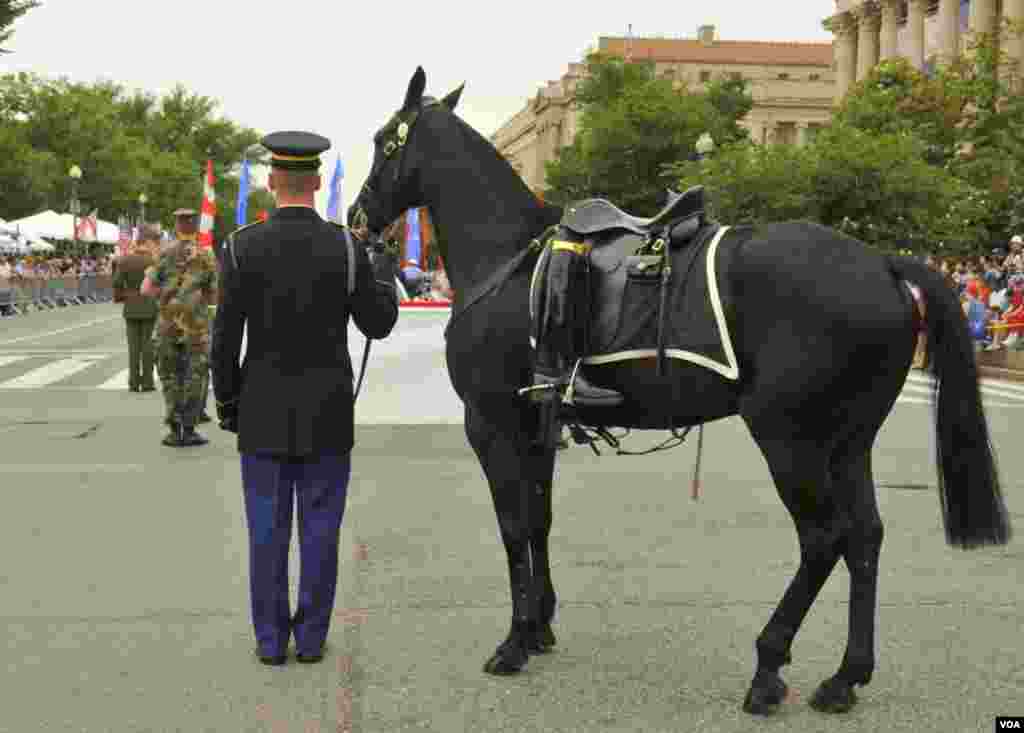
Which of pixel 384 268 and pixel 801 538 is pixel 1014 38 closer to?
pixel 384 268

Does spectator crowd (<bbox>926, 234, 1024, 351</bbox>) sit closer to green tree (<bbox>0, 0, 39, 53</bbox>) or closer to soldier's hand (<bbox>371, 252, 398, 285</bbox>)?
soldier's hand (<bbox>371, 252, 398, 285</bbox>)

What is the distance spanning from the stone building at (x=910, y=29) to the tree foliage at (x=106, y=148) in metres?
38.1

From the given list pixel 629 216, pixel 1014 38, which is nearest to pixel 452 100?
pixel 629 216

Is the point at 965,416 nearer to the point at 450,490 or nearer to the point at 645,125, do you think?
the point at 450,490

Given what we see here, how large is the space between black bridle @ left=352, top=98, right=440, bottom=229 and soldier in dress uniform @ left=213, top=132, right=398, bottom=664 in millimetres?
269

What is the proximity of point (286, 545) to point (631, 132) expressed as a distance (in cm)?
8086

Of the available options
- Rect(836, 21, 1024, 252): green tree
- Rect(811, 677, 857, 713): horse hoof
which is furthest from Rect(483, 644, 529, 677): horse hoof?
Rect(836, 21, 1024, 252): green tree

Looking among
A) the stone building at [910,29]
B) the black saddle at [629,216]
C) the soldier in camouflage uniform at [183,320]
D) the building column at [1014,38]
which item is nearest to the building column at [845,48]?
the stone building at [910,29]

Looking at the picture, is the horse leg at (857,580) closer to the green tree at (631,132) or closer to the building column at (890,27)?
the building column at (890,27)

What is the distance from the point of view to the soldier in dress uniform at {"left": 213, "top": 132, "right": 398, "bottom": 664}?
605 centimetres

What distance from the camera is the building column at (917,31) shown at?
74.7 m

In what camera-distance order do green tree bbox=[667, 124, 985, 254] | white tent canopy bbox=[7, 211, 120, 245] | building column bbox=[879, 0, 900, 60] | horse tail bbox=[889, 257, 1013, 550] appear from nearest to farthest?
1. horse tail bbox=[889, 257, 1013, 550]
2. green tree bbox=[667, 124, 985, 254]
3. white tent canopy bbox=[7, 211, 120, 245]
4. building column bbox=[879, 0, 900, 60]

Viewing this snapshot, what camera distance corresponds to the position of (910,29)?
2992 inches

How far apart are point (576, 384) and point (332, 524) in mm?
1191
